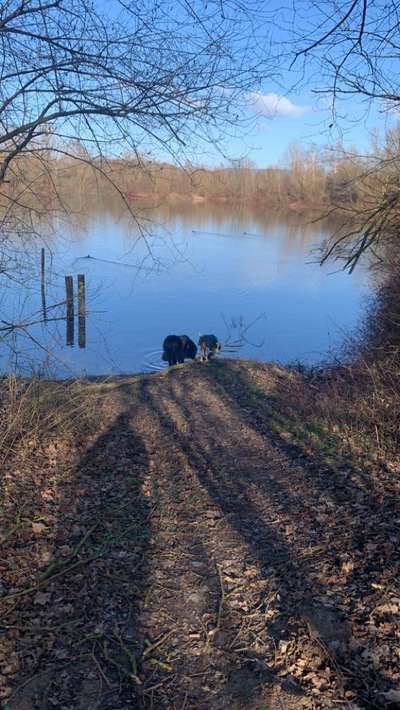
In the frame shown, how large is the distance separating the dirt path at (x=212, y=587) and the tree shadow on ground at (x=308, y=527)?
11mm

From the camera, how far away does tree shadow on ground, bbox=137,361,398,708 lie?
8.77ft

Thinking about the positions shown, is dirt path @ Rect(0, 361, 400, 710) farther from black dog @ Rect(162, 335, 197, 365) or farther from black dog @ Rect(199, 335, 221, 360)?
black dog @ Rect(162, 335, 197, 365)

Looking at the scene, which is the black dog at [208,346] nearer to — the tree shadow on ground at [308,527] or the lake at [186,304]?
the lake at [186,304]

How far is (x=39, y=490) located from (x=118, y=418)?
2461mm

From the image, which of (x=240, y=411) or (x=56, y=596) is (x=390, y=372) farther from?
(x=56, y=596)

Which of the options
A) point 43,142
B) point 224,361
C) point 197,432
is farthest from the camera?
point 224,361

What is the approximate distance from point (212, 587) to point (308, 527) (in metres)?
1.00

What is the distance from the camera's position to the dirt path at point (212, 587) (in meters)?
2.50

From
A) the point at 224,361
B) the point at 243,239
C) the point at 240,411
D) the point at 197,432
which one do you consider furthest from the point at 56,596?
the point at 243,239

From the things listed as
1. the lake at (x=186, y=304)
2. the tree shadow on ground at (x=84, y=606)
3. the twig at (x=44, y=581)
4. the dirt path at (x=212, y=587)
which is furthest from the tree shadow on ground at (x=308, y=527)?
the lake at (x=186, y=304)

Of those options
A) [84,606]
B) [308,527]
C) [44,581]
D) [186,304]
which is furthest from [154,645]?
[186,304]

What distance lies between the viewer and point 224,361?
1142 centimetres

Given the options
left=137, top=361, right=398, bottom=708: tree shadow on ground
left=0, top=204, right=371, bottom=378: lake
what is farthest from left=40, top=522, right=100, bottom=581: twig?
left=0, top=204, right=371, bottom=378: lake

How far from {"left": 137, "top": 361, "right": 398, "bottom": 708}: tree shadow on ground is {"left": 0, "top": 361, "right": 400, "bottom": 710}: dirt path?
11 mm
